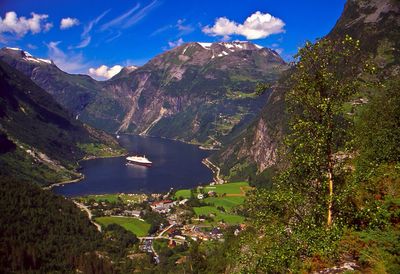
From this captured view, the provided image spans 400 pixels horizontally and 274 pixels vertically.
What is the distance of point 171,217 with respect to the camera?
170125 millimetres

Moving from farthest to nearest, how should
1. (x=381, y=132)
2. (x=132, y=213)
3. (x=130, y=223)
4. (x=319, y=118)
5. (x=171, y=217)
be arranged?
(x=132, y=213)
(x=171, y=217)
(x=130, y=223)
(x=381, y=132)
(x=319, y=118)

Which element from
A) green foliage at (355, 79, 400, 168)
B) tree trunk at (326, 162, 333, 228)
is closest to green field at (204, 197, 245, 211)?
green foliage at (355, 79, 400, 168)

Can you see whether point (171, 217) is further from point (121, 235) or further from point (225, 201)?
point (225, 201)

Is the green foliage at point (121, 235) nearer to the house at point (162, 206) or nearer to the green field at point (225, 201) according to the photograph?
the house at point (162, 206)

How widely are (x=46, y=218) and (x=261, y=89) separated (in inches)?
6204

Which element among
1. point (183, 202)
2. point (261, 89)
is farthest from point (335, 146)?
point (183, 202)

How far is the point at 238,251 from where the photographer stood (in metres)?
22.7

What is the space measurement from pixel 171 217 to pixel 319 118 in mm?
154728

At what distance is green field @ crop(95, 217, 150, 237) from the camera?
509 ft

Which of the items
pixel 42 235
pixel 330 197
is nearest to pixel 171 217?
pixel 42 235

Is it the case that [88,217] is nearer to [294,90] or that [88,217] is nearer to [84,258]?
[84,258]

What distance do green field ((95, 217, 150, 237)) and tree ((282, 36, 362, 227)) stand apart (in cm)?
13876

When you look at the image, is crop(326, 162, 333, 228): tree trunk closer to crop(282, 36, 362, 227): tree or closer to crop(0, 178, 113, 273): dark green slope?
crop(282, 36, 362, 227): tree

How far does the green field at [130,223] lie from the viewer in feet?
509
